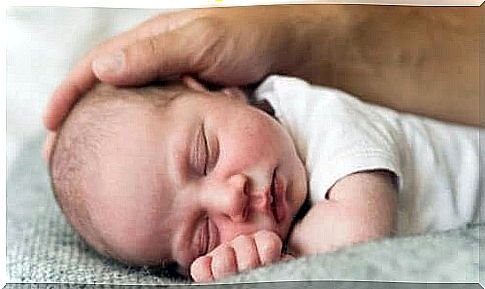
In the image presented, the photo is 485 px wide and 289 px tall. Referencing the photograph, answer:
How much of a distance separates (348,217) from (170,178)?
0.15 m

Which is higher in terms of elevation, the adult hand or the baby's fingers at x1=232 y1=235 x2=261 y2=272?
the adult hand

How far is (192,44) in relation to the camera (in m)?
0.77

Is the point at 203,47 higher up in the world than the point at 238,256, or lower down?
higher up

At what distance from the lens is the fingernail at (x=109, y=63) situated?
29.6 inches

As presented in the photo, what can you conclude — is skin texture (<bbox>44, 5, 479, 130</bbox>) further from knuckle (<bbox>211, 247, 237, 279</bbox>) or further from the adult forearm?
knuckle (<bbox>211, 247, 237, 279</bbox>)

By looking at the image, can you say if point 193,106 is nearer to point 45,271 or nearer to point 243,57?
point 243,57

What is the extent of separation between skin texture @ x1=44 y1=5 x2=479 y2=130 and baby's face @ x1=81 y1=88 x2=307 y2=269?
2.4 inches

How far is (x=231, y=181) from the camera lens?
713 millimetres

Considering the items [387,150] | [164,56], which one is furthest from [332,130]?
[164,56]

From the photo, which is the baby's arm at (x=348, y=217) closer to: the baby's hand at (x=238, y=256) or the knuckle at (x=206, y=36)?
the baby's hand at (x=238, y=256)

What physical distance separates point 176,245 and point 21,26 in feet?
0.78

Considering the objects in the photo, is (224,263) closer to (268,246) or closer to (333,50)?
(268,246)

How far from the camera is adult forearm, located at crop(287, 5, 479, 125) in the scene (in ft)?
2.49

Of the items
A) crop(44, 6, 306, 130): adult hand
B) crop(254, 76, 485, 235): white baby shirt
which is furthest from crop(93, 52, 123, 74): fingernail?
crop(254, 76, 485, 235): white baby shirt
